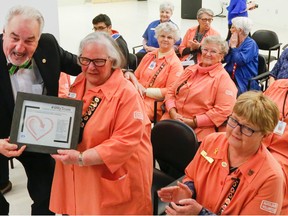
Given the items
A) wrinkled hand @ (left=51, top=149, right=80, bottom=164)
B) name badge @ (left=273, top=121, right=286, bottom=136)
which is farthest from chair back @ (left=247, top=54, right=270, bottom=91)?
wrinkled hand @ (left=51, top=149, right=80, bottom=164)

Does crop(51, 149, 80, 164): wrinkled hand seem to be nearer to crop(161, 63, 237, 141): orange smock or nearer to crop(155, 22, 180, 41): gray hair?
crop(161, 63, 237, 141): orange smock

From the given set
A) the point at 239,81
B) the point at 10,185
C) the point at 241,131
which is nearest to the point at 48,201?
the point at 10,185

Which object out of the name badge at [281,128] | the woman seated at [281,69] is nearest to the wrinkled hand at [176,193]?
the name badge at [281,128]

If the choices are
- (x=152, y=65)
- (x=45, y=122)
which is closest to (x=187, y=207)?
(x=45, y=122)

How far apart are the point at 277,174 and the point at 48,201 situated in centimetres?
145

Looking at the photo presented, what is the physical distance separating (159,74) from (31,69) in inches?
82.7

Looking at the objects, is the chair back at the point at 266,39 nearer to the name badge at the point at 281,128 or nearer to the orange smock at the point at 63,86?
the name badge at the point at 281,128

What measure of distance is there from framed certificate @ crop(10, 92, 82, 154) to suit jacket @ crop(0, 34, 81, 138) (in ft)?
0.75

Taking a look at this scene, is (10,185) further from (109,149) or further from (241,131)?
(241,131)

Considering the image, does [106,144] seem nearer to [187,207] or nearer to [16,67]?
[187,207]

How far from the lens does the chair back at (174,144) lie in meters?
2.63

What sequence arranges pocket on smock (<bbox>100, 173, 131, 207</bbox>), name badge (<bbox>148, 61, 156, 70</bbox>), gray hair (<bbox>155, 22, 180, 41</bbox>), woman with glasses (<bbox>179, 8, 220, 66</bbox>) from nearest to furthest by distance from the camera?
pocket on smock (<bbox>100, 173, 131, 207</bbox>) < name badge (<bbox>148, 61, 156, 70</bbox>) < gray hair (<bbox>155, 22, 180, 41</bbox>) < woman with glasses (<bbox>179, 8, 220, 66</bbox>)

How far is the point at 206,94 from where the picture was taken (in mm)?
3418

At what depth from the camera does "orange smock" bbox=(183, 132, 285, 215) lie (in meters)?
1.78
